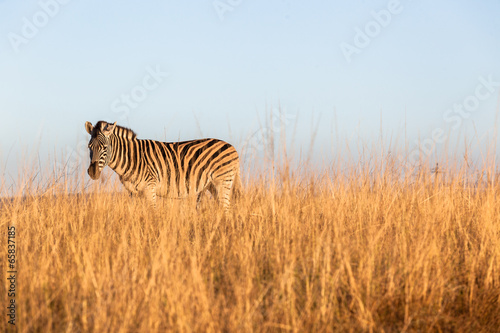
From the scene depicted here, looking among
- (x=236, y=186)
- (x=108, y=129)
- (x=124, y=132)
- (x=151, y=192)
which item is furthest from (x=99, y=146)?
(x=236, y=186)

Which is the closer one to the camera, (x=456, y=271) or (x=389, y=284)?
(x=389, y=284)

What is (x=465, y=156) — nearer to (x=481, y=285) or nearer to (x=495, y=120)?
(x=495, y=120)

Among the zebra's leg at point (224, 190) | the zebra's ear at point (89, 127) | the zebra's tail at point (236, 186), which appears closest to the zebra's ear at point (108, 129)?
the zebra's ear at point (89, 127)

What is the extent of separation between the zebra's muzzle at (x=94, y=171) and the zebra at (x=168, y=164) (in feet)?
0.34

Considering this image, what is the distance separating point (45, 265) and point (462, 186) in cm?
472

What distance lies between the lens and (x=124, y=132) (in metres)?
6.87

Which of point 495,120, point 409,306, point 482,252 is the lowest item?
point 409,306

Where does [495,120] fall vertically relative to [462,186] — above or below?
above

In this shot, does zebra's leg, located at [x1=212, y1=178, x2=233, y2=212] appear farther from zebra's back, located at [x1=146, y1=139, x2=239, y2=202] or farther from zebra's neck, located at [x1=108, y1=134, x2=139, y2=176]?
zebra's neck, located at [x1=108, y1=134, x2=139, y2=176]

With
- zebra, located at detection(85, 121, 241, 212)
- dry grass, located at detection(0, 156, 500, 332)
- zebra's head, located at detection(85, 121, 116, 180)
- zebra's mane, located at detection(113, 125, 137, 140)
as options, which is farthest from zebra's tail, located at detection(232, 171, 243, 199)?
dry grass, located at detection(0, 156, 500, 332)

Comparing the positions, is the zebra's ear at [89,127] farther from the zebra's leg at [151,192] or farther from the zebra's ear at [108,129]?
the zebra's leg at [151,192]

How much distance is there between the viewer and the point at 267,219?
4047mm

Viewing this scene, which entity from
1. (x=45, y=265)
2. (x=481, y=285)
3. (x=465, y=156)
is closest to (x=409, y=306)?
(x=481, y=285)

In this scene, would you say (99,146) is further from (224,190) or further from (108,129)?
(224,190)
